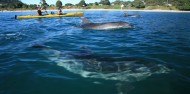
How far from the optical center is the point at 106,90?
24.0 ft

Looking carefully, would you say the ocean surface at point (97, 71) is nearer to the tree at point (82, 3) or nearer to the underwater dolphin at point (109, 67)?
the underwater dolphin at point (109, 67)

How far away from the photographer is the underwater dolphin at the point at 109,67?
8391 mm

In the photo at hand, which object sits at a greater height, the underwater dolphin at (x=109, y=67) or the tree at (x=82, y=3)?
Answer: the tree at (x=82, y=3)

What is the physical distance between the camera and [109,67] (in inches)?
358

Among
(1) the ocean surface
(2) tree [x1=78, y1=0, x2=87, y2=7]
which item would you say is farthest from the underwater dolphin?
(2) tree [x1=78, y1=0, x2=87, y2=7]

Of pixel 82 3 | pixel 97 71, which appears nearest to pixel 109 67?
pixel 97 71

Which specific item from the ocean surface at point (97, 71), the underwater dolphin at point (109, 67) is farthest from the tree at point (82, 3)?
the underwater dolphin at point (109, 67)

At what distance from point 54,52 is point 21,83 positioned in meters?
4.27

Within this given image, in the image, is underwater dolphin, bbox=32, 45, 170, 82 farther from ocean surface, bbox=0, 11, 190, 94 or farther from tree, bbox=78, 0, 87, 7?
tree, bbox=78, 0, 87, 7

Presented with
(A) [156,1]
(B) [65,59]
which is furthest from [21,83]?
(A) [156,1]

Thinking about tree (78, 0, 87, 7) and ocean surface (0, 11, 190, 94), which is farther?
tree (78, 0, 87, 7)

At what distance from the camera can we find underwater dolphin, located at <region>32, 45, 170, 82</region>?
8.39m

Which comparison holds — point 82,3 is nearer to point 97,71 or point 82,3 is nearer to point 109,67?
point 109,67

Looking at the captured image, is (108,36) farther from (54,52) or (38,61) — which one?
(38,61)
